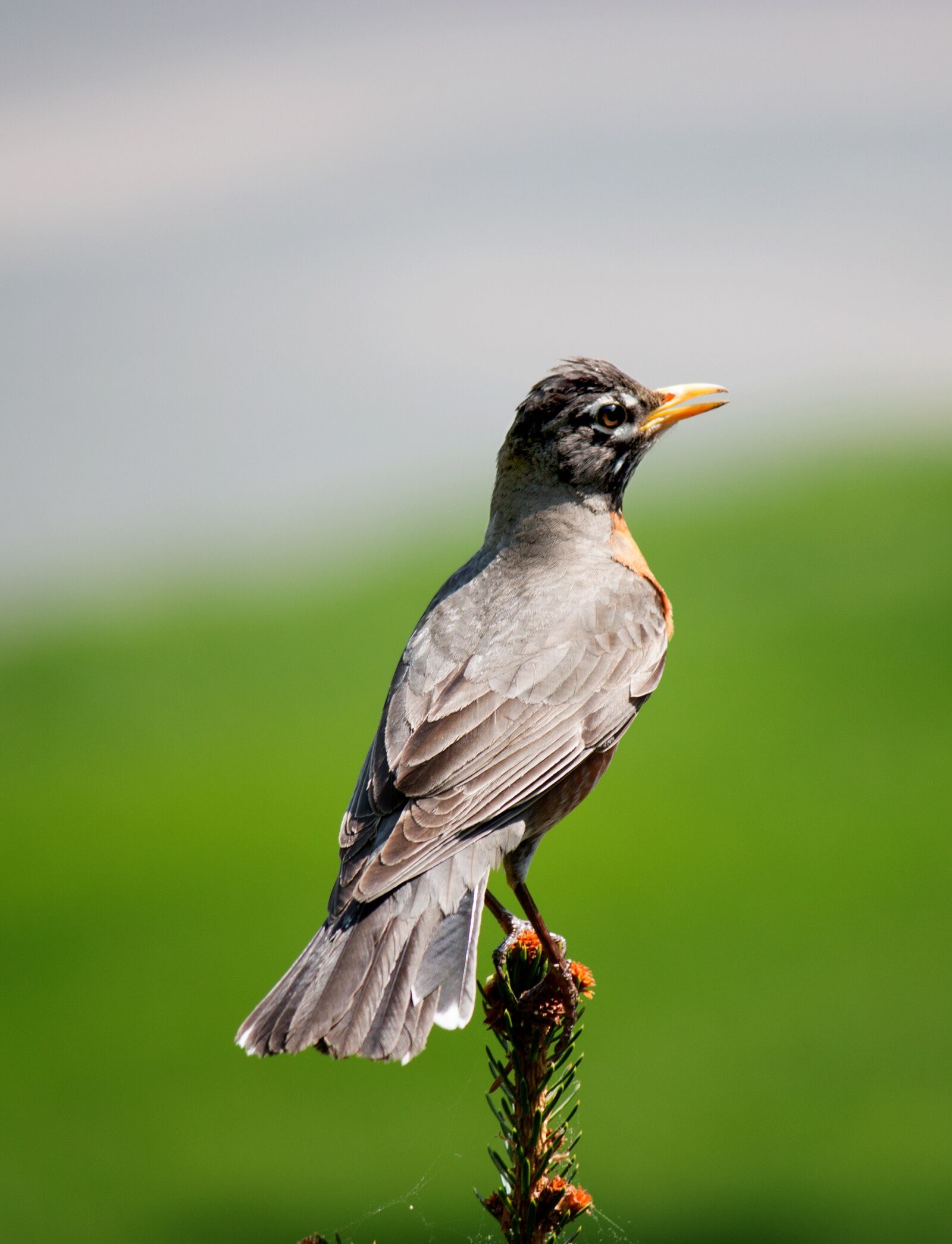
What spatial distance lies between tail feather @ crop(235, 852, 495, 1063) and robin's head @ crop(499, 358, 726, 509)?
202cm

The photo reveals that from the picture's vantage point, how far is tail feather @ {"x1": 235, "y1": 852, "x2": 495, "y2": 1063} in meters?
2.98

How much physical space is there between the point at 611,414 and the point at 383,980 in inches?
102

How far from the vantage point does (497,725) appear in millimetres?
3965

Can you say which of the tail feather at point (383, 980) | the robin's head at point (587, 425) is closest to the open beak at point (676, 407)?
the robin's head at point (587, 425)

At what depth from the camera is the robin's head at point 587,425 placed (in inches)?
189

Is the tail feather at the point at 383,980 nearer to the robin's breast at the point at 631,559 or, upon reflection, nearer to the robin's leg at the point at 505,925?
the robin's leg at the point at 505,925

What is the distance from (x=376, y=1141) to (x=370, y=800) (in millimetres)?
7127

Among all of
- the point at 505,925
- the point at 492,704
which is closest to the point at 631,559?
the point at 492,704

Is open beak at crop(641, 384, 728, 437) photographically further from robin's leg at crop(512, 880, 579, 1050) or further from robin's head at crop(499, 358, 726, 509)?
robin's leg at crop(512, 880, 579, 1050)

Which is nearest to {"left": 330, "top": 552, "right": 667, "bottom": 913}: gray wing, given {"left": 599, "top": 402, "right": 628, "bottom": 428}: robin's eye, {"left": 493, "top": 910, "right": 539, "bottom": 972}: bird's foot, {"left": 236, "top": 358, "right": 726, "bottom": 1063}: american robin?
{"left": 236, "top": 358, "right": 726, "bottom": 1063}: american robin

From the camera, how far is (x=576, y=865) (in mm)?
14133

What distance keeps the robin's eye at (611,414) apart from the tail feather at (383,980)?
2.14m

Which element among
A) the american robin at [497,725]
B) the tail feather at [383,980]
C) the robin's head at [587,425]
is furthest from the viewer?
the robin's head at [587,425]

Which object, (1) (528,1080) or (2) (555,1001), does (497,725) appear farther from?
(1) (528,1080)
